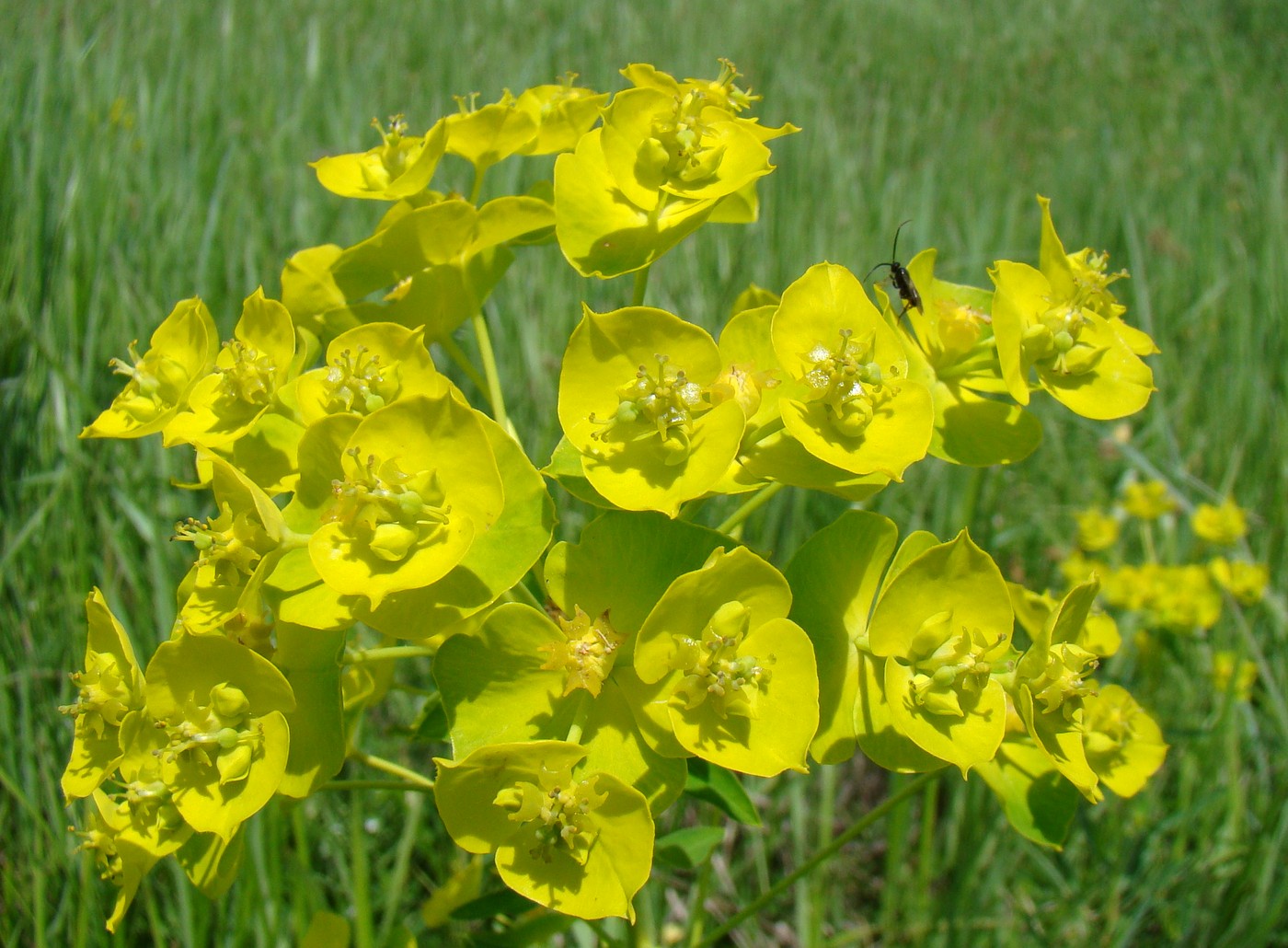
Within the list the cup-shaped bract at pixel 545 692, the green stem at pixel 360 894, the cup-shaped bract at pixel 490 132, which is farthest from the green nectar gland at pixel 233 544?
the green stem at pixel 360 894

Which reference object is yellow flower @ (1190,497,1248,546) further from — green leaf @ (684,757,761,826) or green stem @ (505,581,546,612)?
green stem @ (505,581,546,612)

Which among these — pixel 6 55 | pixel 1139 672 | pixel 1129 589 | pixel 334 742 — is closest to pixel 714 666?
pixel 334 742

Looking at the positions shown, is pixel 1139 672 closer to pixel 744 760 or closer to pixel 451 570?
pixel 744 760

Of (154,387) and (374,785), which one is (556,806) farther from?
(154,387)

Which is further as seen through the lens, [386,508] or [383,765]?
[383,765]

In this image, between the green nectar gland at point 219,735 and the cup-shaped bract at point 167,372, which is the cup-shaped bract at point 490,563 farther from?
the cup-shaped bract at point 167,372

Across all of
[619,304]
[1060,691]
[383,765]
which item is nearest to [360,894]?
[383,765]

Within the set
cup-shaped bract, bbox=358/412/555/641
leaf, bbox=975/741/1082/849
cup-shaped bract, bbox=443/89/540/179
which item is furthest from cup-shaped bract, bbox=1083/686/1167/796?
cup-shaped bract, bbox=443/89/540/179
